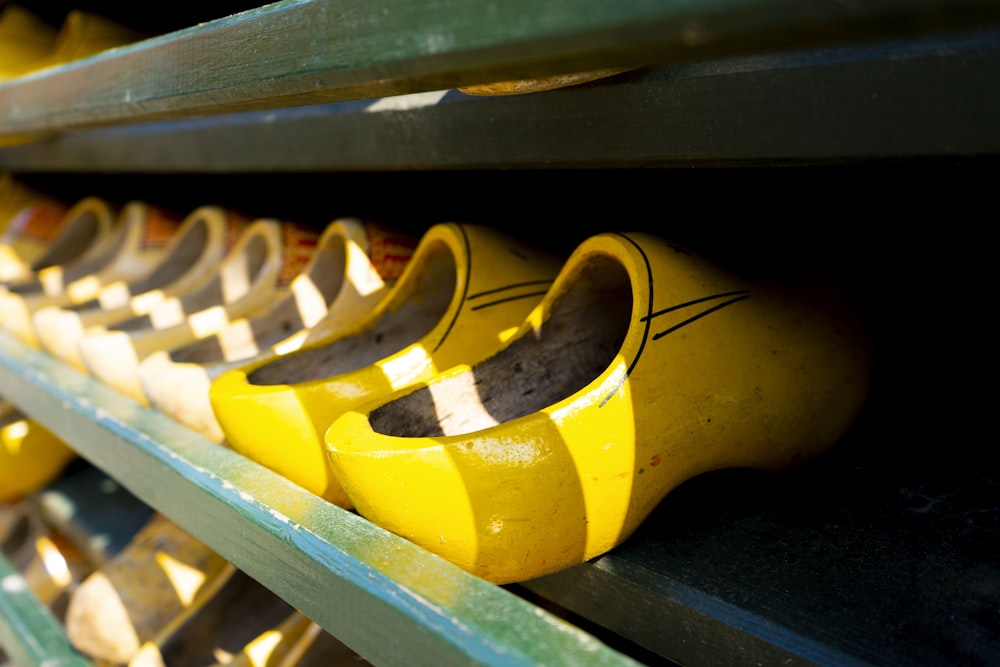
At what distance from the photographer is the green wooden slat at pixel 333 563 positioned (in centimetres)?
48

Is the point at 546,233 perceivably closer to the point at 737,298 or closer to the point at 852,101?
the point at 737,298

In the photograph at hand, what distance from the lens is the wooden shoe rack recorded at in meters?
0.46

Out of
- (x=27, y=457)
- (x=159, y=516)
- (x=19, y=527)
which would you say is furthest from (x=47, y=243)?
(x=159, y=516)

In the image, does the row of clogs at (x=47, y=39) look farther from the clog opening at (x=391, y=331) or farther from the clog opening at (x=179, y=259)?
the clog opening at (x=391, y=331)

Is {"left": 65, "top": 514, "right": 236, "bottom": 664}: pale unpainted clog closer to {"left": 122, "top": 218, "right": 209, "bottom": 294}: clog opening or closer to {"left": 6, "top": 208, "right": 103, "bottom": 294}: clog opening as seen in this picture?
{"left": 122, "top": 218, "right": 209, "bottom": 294}: clog opening

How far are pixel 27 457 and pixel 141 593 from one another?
94 cm

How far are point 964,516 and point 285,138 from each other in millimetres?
896

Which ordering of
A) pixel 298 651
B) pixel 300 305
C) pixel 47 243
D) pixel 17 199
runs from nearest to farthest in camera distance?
1. pixel 298 651
2. pixel 300 305
3. pixel 47 243
4. pixel 17 199

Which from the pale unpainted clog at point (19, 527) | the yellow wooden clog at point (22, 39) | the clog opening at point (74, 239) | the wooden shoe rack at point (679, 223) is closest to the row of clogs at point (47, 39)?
the yellow wooden clog at point (22, 39)

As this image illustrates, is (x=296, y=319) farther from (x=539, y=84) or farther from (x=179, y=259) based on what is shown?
(x=539, y=84)

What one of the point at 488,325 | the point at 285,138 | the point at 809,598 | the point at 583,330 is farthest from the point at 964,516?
the point at 285,138

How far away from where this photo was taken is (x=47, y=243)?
93.3 inches

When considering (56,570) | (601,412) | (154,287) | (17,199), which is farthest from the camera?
(17,199)

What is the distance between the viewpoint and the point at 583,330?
36.3 inches
